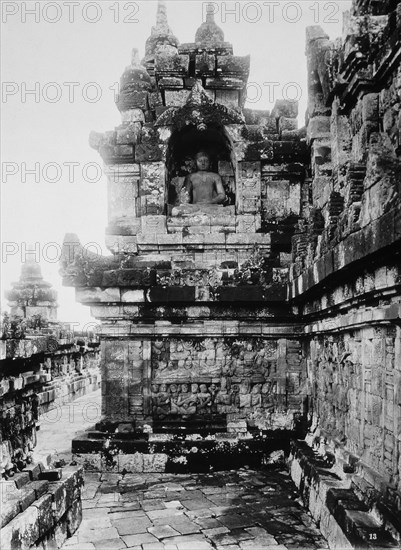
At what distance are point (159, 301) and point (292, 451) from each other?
2.76 metres

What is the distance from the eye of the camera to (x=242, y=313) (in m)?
7.55

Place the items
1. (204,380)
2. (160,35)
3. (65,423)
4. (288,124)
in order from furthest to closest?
(160,35) < (65,423) < (288,124) < (204,380)

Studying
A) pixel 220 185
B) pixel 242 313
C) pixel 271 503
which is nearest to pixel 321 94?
pixel 220 185

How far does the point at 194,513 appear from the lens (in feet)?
18.0

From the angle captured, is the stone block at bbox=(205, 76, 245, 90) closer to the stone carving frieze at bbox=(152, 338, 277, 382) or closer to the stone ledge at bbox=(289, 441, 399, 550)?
the stone carving frieze at bbox=(152, 338, 277, 382)

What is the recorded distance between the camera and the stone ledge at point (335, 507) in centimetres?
361

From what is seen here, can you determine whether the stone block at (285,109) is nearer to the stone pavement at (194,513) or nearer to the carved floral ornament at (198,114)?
the carved floral ornament at (198,114)

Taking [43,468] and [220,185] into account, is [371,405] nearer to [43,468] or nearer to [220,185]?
[43,468]

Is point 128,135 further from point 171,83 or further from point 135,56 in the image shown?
point 135,56

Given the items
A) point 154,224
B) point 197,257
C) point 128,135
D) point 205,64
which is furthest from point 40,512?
point 205,64

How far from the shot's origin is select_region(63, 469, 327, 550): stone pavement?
15.6 feet

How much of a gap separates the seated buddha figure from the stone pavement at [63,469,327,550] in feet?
14.8

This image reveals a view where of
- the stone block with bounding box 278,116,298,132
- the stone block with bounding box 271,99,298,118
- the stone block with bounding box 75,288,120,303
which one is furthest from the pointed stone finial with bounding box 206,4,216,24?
the stone block with bounding box 75,288,120,303

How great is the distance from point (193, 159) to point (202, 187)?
75 cm
